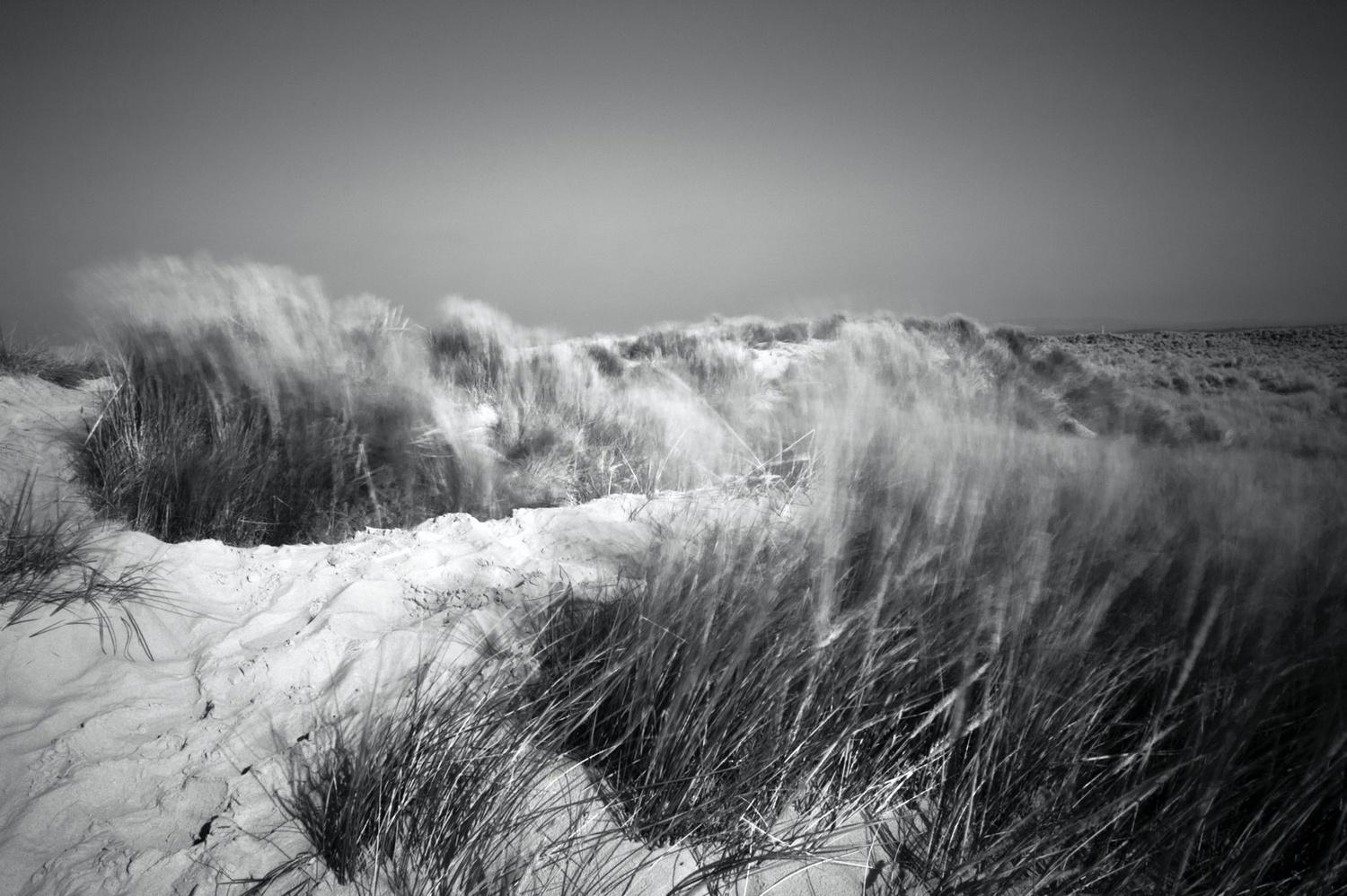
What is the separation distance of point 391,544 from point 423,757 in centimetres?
168

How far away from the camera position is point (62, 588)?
2.00m

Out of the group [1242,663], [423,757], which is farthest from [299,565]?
→ [1242,663]

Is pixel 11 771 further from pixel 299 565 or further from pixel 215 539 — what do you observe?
pixel 215 539

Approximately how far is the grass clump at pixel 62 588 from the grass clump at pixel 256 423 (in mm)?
A: 557

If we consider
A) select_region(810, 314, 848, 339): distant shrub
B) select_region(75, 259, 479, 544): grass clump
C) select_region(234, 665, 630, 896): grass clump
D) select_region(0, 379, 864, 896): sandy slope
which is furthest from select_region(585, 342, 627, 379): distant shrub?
select_region(234, 665, 630, 896): grass clump

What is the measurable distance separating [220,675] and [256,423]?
2.27 meters

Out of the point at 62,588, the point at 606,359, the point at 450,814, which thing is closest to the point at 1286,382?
the point at 450,814

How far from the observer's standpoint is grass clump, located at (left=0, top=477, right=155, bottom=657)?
1901 mm

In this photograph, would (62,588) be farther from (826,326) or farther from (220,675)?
(826,326)

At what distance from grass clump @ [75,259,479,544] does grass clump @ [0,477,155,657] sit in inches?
21.9

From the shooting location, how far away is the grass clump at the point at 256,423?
2.83 metres

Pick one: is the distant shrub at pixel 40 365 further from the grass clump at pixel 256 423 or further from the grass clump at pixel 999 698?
the grass clump at pixel 999 698

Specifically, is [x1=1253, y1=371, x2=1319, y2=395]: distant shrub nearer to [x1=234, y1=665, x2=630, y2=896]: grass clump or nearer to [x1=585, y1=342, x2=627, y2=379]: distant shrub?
[x1=234, y1=665, x2=630, y2=896]: grass clump

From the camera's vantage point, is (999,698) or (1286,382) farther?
Answer: (1286,382)
